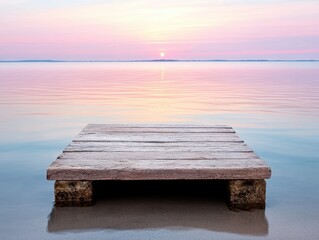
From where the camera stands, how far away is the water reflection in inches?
173

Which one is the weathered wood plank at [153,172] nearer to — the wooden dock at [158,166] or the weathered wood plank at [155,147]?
the wooden dock at [158,166]

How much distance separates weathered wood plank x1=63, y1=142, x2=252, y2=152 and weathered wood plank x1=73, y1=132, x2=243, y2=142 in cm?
20

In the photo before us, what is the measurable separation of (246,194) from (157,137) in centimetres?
174

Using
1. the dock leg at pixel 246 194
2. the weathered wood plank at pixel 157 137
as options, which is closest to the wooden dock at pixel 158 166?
the dock leg at pixel 246 194

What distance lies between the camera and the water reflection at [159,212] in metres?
4.40

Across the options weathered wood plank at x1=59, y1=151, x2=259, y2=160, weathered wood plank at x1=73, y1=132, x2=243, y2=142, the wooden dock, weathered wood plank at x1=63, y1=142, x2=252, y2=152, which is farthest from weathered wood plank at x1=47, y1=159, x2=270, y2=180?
weathered wood plank at x1=73, y1=132, x2=243, y2=142

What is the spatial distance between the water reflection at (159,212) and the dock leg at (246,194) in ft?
0.27

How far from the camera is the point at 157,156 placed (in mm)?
5152

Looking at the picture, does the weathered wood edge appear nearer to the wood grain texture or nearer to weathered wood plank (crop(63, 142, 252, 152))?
the wood grain texture

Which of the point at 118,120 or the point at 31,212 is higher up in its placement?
the point at 31,212

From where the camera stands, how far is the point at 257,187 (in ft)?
15.6

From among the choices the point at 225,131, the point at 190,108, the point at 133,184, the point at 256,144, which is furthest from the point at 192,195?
the point at 190,108

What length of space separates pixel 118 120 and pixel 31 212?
850 centimetres

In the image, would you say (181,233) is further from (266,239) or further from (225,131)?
(225,131)
